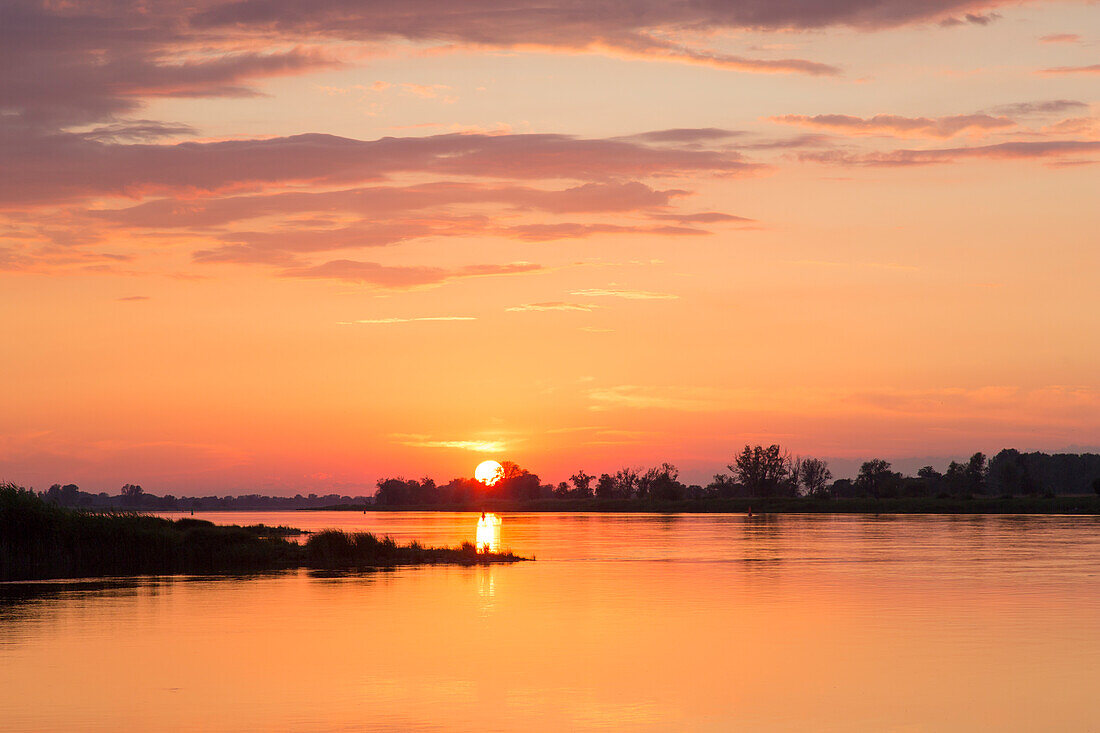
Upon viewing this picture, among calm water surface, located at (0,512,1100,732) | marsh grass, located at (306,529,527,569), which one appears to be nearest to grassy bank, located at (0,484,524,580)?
marsh grass, located at (306,529,527,569)

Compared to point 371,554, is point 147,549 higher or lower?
higher

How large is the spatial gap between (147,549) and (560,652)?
39637 millimetres

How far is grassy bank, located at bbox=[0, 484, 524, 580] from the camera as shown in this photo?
59.7 meters

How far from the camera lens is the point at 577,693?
2547 cm

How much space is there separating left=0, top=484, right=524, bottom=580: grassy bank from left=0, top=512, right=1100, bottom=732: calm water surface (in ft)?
23.2

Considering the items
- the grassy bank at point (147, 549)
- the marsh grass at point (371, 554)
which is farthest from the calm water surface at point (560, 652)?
the marsh grass at point (371, 554)

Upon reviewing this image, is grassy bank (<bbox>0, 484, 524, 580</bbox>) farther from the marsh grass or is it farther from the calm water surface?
the calm water surface

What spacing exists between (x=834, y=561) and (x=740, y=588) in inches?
733

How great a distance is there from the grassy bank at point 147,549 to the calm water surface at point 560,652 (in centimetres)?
708

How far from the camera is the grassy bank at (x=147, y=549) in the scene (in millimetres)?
59688

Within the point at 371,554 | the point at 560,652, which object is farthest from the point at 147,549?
the point at 560,652

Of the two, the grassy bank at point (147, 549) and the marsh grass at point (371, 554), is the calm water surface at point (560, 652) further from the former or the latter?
the marsh grass at point (371, 554)

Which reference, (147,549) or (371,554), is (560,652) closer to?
(371,554)

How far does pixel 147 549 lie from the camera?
6362cm
